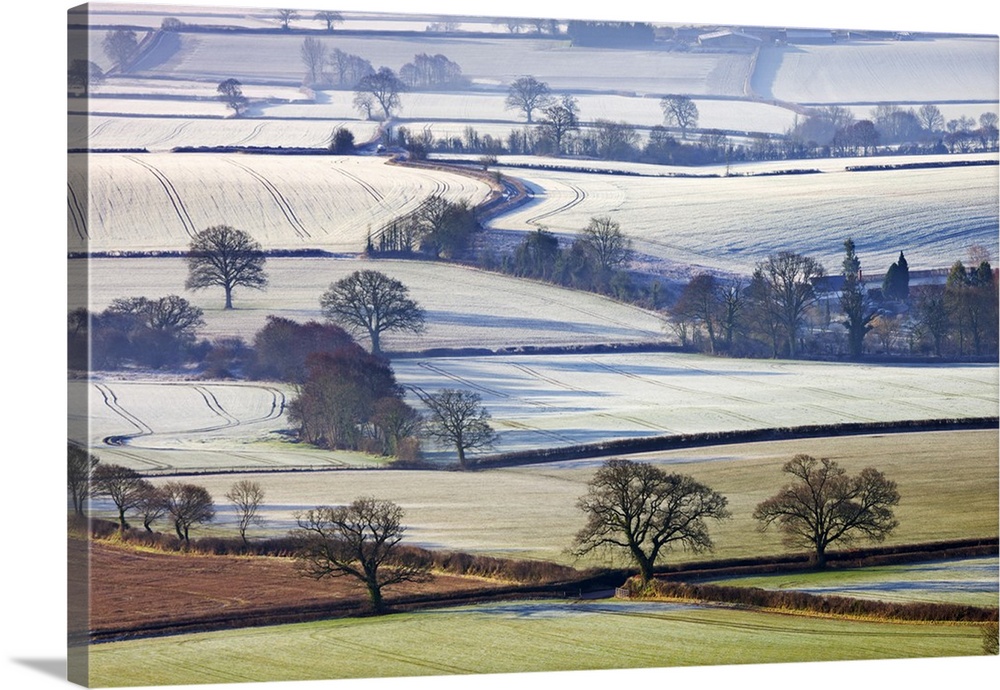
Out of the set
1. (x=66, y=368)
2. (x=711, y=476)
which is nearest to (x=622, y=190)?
(x=711, y=476)

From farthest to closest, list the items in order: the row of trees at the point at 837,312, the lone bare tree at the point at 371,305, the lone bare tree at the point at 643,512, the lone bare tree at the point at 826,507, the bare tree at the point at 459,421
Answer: the row of trees at the point at 837,312 → the lone bare tree at the point at 826,507 → the lone bare tree at the point at 643,512 → the bare tree at the point at 459,421 → the lone bare tree at the point at 371,305

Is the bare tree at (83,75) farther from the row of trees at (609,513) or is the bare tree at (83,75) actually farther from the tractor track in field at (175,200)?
the row of trees at (609,513)

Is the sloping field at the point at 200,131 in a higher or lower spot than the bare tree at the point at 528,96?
lower

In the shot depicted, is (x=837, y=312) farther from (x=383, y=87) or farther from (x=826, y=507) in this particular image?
(x=383, y=87)

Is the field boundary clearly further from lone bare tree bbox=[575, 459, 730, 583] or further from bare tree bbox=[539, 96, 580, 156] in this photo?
bare tree bbox=[539, 96, 580, 156]

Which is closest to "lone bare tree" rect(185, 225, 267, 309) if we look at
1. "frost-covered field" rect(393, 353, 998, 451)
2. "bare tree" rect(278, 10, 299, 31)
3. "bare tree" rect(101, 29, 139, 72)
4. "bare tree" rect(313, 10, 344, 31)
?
"frost-covered field" rect(393, 353, 998, 451)

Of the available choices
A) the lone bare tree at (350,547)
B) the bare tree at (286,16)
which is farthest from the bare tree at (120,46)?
the lone bare tree at (350,547)
